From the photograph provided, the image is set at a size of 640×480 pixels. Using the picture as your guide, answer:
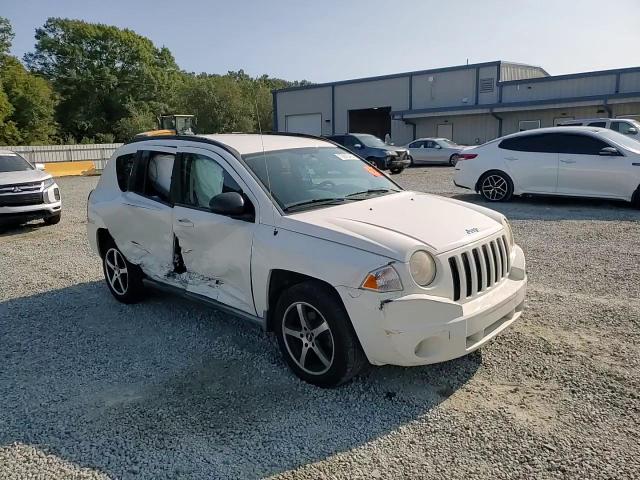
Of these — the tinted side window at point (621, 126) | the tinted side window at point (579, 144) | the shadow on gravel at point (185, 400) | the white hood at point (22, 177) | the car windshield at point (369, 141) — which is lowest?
the shadow on gravel at point (185, 400)

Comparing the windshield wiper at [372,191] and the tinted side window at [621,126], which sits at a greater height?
the tinted side window at [621,126]

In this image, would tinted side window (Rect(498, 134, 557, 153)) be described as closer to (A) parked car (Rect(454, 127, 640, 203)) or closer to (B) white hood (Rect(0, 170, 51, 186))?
(A) parked car (Rect(454, 127, 640, 203))

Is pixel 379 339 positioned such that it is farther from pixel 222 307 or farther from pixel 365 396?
pixel 222 307

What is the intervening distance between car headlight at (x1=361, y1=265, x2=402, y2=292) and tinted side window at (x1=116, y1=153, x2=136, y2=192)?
343 centimetres

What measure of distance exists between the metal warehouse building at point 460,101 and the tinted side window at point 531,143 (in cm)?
1903

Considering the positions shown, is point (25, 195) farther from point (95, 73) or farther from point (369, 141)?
point (95, 73)

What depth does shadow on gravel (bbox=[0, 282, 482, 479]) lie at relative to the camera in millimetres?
3064

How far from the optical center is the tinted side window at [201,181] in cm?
443

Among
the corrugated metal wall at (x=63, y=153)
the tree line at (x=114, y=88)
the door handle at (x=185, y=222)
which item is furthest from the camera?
the tree line at (x=114, y=88)

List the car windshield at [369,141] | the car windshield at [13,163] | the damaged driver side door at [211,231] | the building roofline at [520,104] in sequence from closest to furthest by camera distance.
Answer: the damaged driver side door at [211,231] → the car windshield at [13,163] → the car windshield at [369,141] → the building roofline at [520,104]

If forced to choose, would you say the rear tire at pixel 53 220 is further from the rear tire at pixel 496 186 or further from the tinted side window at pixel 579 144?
the tinted side window at pixel 579 144

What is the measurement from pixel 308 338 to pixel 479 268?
130 cm

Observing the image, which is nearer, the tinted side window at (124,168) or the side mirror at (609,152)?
the tinted side window at (124,168)

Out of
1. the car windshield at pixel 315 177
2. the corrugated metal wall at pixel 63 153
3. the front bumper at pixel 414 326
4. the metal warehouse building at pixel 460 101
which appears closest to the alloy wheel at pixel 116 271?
the car windshield at pixel 315 177
